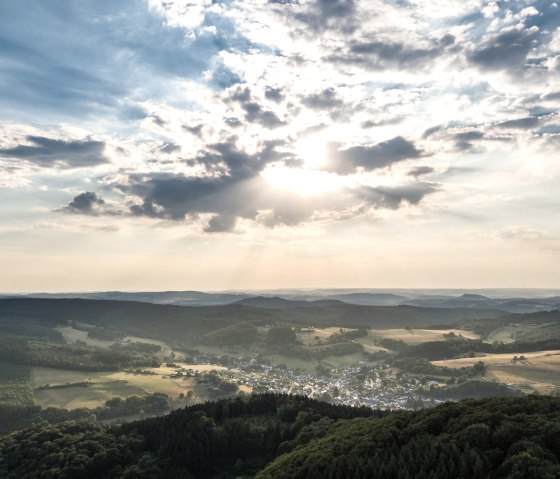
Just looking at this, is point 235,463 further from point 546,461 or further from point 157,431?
point 546,461

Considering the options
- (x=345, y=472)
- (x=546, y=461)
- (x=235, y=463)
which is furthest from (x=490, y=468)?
(x=235, y=463)

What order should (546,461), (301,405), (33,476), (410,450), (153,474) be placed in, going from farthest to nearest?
(301,405) < (33,476) < (153,474) < (410,450) < (546,461)

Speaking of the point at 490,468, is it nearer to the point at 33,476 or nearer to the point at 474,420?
the point at 474,420

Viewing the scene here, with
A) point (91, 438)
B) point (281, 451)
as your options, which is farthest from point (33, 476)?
point (281, 451)

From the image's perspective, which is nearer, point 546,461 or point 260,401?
point 546,461

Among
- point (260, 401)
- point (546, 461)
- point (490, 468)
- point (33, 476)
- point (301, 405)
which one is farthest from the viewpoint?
point (260, 401)

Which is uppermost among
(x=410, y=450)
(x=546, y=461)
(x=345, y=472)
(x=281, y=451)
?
(x=546, y=461)

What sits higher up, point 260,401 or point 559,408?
point 559,408
